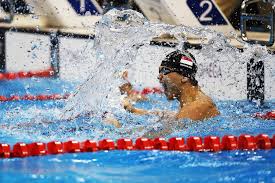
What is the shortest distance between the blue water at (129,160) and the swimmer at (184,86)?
8 centimetres

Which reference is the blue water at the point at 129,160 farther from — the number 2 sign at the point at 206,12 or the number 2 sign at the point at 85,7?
the number 2 sign at the point at 85,7

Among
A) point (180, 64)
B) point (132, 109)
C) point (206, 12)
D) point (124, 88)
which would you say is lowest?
point (132, 109)

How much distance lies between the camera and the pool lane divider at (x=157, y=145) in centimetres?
387

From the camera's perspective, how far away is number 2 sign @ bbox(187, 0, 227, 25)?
7555 millimetres

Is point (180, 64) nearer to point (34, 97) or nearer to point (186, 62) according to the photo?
point (186, 62)

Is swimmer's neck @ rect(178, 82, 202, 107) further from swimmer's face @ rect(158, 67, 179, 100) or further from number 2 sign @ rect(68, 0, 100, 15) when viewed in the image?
number 2 sign @ rect(68, 0, 100, 15)

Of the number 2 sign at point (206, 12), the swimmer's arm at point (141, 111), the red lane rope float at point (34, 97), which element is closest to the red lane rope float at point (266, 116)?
the swimmer's arm at point (141, 111)

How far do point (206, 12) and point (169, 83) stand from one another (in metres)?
3.09

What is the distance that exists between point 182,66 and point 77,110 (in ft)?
3.91

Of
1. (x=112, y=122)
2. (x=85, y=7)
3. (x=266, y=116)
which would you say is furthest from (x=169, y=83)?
(x=85, y=7)

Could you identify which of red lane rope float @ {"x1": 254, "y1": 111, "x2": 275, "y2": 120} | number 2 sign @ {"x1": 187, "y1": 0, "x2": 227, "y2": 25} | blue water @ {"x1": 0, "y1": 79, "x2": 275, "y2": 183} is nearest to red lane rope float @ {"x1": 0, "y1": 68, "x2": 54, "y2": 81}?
number 2 sign @ {"x1": 187, "y1": 0, "x2": 227, "y2": 25}

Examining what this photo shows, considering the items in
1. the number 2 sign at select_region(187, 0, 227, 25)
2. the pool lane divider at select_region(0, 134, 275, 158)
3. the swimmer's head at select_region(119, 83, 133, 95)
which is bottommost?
the pool lane divider at select_region(0, 134, 275, 158)

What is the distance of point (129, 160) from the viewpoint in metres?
3.77

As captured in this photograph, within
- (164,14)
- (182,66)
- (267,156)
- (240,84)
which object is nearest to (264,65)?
(240,84)
